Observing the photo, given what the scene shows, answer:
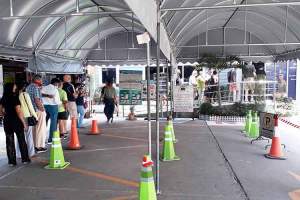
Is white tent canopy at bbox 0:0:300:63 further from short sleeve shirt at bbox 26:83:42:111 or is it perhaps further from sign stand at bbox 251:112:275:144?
sign stand at bbox 251:112:275:144

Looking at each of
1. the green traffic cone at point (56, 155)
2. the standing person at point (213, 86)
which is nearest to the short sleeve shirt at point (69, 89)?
the green traffic cone at point (56, 155)

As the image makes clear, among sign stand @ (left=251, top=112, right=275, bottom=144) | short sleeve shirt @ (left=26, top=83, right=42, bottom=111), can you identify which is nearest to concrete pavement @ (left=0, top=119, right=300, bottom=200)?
sign stand @ (left=251, top=112, right=275, bottom=144)

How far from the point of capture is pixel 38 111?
7297 millimetres

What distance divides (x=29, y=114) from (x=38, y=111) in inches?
30.5

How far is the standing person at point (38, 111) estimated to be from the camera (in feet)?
23.2

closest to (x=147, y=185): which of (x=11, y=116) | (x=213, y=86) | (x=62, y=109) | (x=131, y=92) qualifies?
(x=11, y=116)

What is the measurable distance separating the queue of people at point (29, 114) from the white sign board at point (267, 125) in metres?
5.11

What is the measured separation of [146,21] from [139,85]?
1018 cm

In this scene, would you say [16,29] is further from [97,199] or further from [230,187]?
[230,187]

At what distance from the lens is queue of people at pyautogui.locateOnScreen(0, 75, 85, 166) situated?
617 cm

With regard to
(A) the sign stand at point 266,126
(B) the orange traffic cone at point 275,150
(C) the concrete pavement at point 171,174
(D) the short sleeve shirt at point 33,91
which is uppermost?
(D) the short sleeve shirt at point 33,91

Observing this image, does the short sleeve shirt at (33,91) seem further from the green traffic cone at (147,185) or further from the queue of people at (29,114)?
the green traffic cone at (147,185)

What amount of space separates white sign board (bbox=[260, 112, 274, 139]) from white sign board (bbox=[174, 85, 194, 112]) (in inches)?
189

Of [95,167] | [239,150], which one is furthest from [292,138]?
[95,167]
